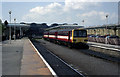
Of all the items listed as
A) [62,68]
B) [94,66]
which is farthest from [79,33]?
[62,68]

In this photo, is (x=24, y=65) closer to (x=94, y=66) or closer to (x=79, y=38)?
(x=94, y=66)

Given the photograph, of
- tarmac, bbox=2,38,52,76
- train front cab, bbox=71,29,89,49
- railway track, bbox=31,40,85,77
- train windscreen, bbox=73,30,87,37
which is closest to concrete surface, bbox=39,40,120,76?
railway track, bbox=31,40,85,77

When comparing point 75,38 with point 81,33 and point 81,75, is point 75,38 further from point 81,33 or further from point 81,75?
point 81,75

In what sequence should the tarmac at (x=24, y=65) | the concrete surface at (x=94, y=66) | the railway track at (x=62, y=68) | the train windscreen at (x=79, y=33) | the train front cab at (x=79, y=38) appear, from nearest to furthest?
the railway track at (x=62, y=68) < the tarmac at (x=24, y=65) < the concrete surface at (x=94, y=66) < the train front cab at (x=79, y=38) < the train windscreen at (x=79, y=33)

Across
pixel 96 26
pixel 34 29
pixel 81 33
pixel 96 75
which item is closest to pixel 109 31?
pixel 96 26

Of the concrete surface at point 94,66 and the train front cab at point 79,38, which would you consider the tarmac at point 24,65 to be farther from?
the train front cab at point 79,38

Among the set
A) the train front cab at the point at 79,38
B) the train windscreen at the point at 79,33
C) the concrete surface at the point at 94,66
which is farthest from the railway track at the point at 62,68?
the train windscreen at the point at 79,33

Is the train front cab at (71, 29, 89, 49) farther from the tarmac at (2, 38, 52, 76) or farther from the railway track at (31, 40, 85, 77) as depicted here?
the railway track at (31, 40, 85, 77)

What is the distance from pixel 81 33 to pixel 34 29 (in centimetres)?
11595

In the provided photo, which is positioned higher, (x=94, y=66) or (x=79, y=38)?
(x=79, y=38)

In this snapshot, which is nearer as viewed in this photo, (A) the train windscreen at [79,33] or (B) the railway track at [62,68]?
(B) the railway track at [62,68]

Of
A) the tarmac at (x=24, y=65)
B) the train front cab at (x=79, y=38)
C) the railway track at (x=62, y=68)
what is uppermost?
the train front cab at (x=79, y=38)

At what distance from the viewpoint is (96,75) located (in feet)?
31.9

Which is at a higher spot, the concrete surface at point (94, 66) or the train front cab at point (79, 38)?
the train front cab at point (79, 38)
